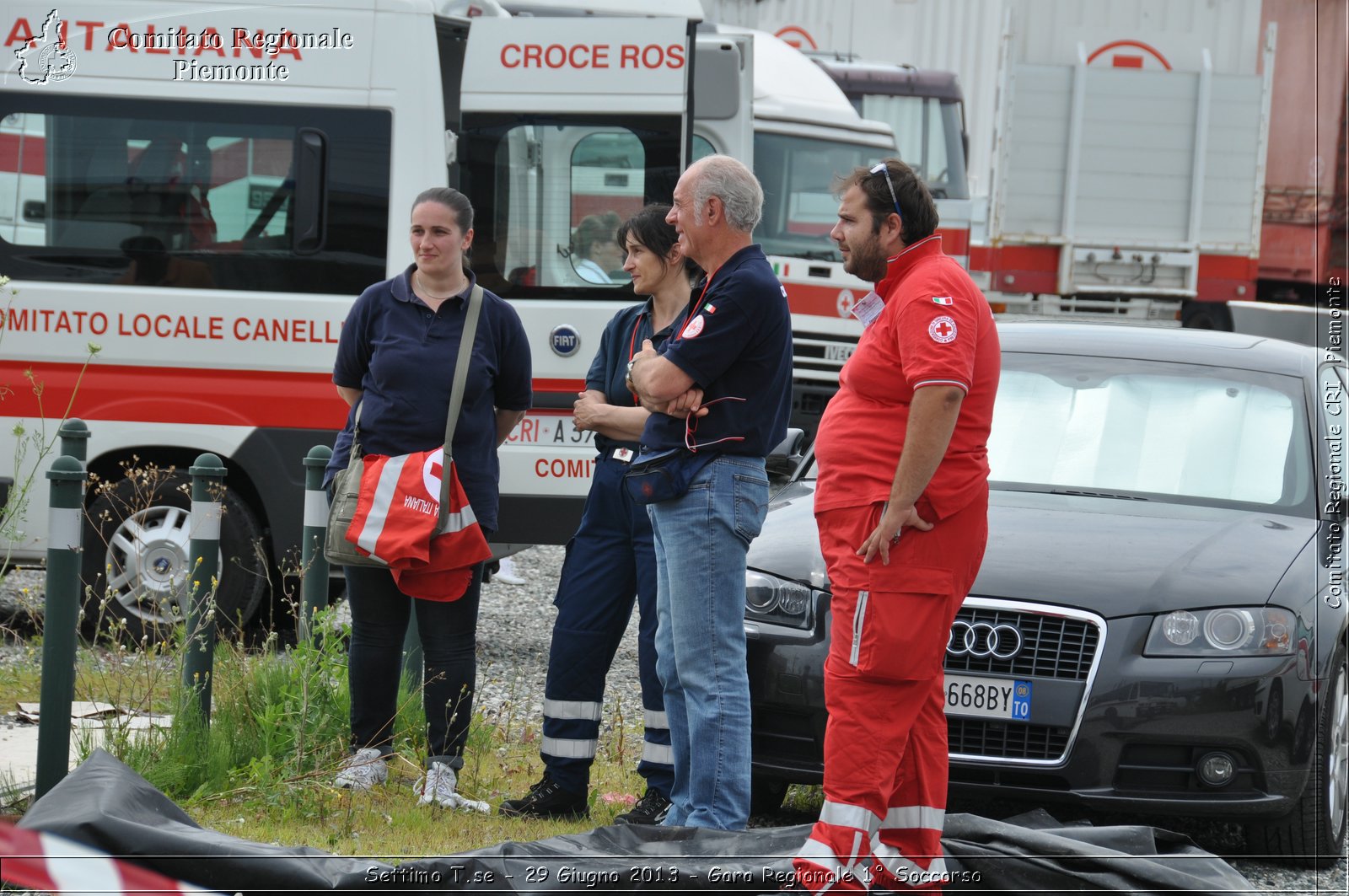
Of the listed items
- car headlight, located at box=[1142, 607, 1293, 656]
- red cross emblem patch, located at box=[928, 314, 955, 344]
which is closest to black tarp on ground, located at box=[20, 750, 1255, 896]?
car headlight, located at box=[1142, 607, 1293, 656]

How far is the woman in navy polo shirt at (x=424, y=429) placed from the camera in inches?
195

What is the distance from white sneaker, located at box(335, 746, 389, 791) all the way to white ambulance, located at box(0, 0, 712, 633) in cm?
226

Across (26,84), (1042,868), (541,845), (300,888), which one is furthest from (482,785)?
(26,84)

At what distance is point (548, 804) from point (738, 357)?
58.9 inches

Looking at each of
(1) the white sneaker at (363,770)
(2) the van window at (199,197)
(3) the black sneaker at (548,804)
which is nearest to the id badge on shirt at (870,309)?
(3) the black sneaker at (548,804)

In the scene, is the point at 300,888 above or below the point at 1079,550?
below

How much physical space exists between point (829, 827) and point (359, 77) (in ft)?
14.5

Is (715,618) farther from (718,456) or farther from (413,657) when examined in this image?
(413,657)

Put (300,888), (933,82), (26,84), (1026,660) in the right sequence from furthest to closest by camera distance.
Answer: (933,82), (26,84), (1026,660), (300,888)

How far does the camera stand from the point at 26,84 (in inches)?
277

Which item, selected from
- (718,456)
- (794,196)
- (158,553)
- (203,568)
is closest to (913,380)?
(718,456)

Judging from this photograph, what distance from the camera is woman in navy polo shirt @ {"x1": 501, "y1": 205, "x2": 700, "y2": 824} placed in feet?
15.9

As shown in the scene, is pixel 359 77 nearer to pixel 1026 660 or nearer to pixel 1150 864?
pixel 1026 660

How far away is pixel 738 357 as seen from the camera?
14.3 ft
